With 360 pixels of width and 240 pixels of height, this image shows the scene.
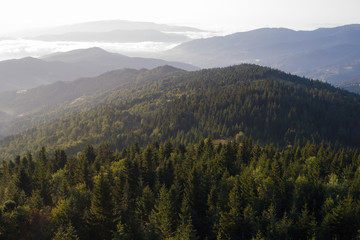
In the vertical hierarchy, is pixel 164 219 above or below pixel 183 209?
below

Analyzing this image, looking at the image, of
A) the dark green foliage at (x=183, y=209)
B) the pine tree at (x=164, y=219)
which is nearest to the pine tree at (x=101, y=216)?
the dark green foliage at (x=183, y=209)

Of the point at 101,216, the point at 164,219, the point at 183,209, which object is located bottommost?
the point at 101,216

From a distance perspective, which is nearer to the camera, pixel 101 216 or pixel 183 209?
pixel 101 216

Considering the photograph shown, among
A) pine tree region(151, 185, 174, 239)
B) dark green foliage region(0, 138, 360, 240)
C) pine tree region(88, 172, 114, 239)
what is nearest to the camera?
pine tree region(151, 185, 174, 239)

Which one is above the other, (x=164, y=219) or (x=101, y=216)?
(x=164, y=219)

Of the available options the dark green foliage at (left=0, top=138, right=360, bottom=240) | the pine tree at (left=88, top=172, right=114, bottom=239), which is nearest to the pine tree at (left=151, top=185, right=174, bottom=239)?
the dark green foliage at (left=0, top=138, right=360, bottom=240)

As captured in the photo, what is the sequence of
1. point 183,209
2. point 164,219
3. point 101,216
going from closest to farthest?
point 164,219, point 101,216, point 183,209

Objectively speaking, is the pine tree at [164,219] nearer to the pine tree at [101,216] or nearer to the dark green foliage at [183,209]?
the dark green foliage at [183,209]

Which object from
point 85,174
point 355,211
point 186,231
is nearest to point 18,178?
point 85,174

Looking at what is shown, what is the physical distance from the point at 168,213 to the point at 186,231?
8681mm

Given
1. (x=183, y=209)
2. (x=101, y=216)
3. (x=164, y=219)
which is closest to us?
(x=164, y=219)

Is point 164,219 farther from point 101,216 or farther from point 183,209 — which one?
point 101,216

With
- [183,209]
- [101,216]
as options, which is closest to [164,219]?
[183,209]

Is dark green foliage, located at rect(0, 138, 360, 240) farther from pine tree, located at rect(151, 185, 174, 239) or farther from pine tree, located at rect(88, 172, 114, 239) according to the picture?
pine tree, located at rect(88, 172, 114, 239)
